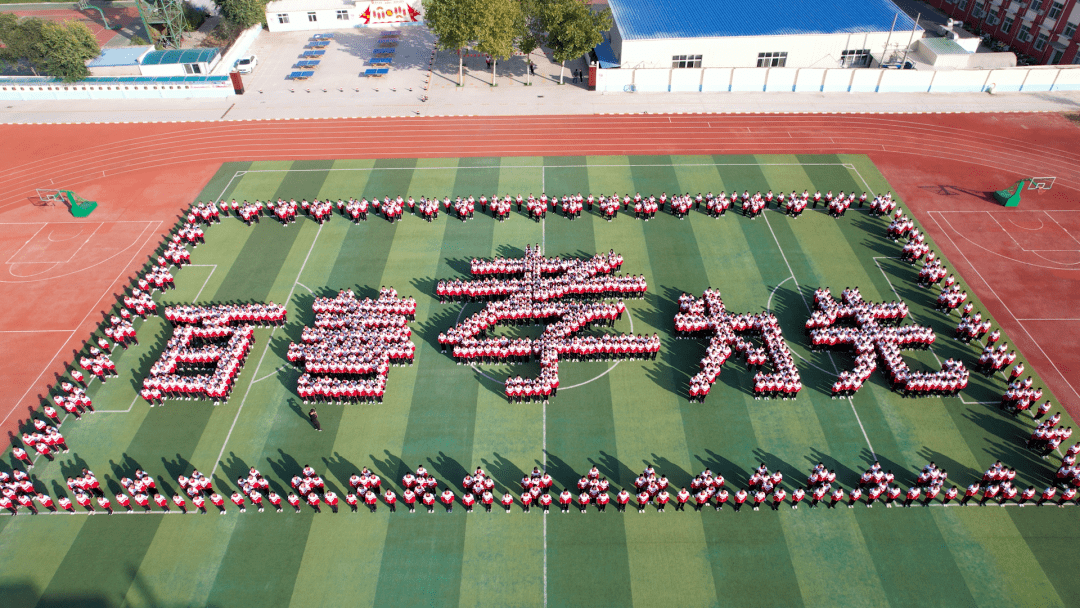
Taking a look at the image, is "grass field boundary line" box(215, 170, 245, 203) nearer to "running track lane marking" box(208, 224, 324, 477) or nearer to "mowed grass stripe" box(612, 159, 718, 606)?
"running track lane marking" box(208, 224, 324, 477)

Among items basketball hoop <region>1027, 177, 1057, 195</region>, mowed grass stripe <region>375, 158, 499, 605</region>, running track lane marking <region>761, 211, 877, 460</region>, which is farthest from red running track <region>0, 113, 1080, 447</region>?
mowed grass stripe <region>375, 158, 499, 605</region>

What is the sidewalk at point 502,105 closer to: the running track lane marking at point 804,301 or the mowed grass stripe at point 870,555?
the running track lane marking at point 804,301

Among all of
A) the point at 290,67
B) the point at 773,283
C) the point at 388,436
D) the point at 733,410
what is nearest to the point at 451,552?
the point at 388,436

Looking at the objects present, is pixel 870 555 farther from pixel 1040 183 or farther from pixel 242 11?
pixel 242 11

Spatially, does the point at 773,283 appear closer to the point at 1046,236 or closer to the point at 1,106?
the point at 1046,236

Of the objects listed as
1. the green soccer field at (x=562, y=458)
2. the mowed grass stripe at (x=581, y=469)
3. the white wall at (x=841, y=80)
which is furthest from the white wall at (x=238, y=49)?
the mowed grass stripe at (x=581, y=469)
